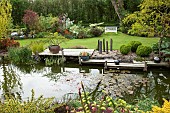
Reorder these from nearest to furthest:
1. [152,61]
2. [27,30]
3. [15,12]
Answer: [152,61] < [27,30] < [15,12]

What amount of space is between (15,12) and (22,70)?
1168 centimetres

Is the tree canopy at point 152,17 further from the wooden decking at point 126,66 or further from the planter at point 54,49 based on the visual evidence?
the planter at point 54,49

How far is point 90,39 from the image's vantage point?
54.6 feet

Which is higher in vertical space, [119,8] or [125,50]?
[119,8]

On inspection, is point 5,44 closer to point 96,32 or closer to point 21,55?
point 21,55

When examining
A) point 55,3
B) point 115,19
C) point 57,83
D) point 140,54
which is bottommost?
point 57,83

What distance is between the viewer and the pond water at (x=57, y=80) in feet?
28.0

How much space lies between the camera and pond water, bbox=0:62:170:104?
8.52 meters

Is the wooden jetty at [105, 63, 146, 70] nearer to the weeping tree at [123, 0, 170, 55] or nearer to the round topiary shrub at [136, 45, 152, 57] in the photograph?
the round topiary shrub at [136, 45, 152, 57]

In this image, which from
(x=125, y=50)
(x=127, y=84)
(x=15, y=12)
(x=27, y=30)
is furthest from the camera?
(x=15, y=12)

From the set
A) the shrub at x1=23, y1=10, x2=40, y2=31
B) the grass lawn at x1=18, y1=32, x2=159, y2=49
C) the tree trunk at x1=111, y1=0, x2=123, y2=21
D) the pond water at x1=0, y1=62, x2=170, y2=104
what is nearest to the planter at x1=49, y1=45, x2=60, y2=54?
the pond water at x1=0, y1=62, x2=170, y2=104

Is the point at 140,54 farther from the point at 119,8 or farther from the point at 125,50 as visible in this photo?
the point at 119,8

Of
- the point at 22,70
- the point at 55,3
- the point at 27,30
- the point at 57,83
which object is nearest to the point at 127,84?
the point at 57,83

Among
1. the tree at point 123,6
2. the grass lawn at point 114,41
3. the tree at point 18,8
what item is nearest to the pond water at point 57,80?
the grass lawn at point 114,41
